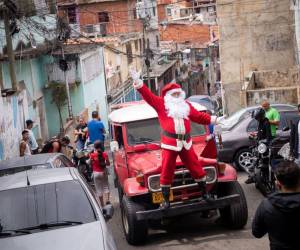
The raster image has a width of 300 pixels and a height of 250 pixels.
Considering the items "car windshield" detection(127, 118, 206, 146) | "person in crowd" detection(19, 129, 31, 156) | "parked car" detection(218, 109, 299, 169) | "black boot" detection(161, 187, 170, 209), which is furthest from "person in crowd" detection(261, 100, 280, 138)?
"person in crowd" detection(19, 129, 31, 156)

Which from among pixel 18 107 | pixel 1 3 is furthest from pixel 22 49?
pixel 18 107

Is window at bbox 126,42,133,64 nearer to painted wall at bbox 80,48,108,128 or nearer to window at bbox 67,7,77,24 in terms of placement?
painted wall at bbox 80,48,108,128

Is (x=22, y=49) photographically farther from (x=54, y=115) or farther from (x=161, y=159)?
(x=161, y=159)

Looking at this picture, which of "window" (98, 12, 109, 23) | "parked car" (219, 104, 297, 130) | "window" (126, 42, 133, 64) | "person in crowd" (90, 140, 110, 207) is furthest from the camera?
"window" (98, 12, 109, 23)

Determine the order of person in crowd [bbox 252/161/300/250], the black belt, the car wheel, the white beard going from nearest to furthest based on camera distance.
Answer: person in crowd [bbox 252/161/300/250] < the black belt < the white beard < the car wheel

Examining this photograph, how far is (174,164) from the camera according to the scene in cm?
908

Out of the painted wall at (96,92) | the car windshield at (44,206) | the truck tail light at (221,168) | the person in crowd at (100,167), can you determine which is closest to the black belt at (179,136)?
the truck tail light at (221,168)

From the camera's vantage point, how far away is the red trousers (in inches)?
352

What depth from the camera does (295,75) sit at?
30047 millimetres

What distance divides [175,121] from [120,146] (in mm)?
1614

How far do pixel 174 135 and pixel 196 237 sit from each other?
5.14ft

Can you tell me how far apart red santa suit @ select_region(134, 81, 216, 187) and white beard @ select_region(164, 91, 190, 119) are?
2 cm

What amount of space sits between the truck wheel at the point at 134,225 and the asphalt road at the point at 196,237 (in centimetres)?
12

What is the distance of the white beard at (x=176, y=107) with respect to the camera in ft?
30.9
